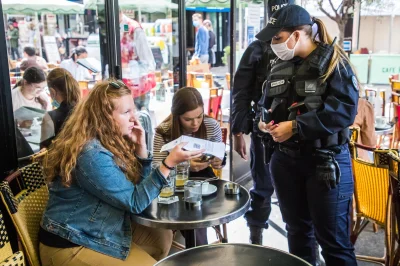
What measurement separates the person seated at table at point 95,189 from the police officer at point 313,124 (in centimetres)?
49

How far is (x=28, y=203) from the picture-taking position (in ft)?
6.39

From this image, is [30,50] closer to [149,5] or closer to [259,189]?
[149,5]

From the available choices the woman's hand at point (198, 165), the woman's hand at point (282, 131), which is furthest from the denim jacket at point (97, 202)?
the woman's hand at point (198, 165)

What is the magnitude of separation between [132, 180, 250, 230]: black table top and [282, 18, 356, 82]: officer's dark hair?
70 cm

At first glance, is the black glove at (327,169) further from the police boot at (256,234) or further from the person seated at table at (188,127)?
the police boot at (256,234)

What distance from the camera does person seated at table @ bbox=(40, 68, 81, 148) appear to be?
257cm

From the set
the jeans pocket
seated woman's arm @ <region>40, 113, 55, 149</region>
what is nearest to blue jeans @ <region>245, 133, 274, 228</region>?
the jeans pocket

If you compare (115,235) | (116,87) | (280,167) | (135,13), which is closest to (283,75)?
(280,167)

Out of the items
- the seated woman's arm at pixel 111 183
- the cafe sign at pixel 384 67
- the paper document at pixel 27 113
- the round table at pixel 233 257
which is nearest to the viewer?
the round table at pixel 233 257

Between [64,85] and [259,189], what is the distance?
148cm

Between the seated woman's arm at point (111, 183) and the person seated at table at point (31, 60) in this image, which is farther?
the person seated at table at point (31, 60)

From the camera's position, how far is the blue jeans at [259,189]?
2.89m

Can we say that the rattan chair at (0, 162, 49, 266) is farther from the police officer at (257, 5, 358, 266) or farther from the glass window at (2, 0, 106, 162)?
the police officer at (257, 5, 358, 266)

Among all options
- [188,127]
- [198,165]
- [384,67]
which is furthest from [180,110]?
[384,67]
